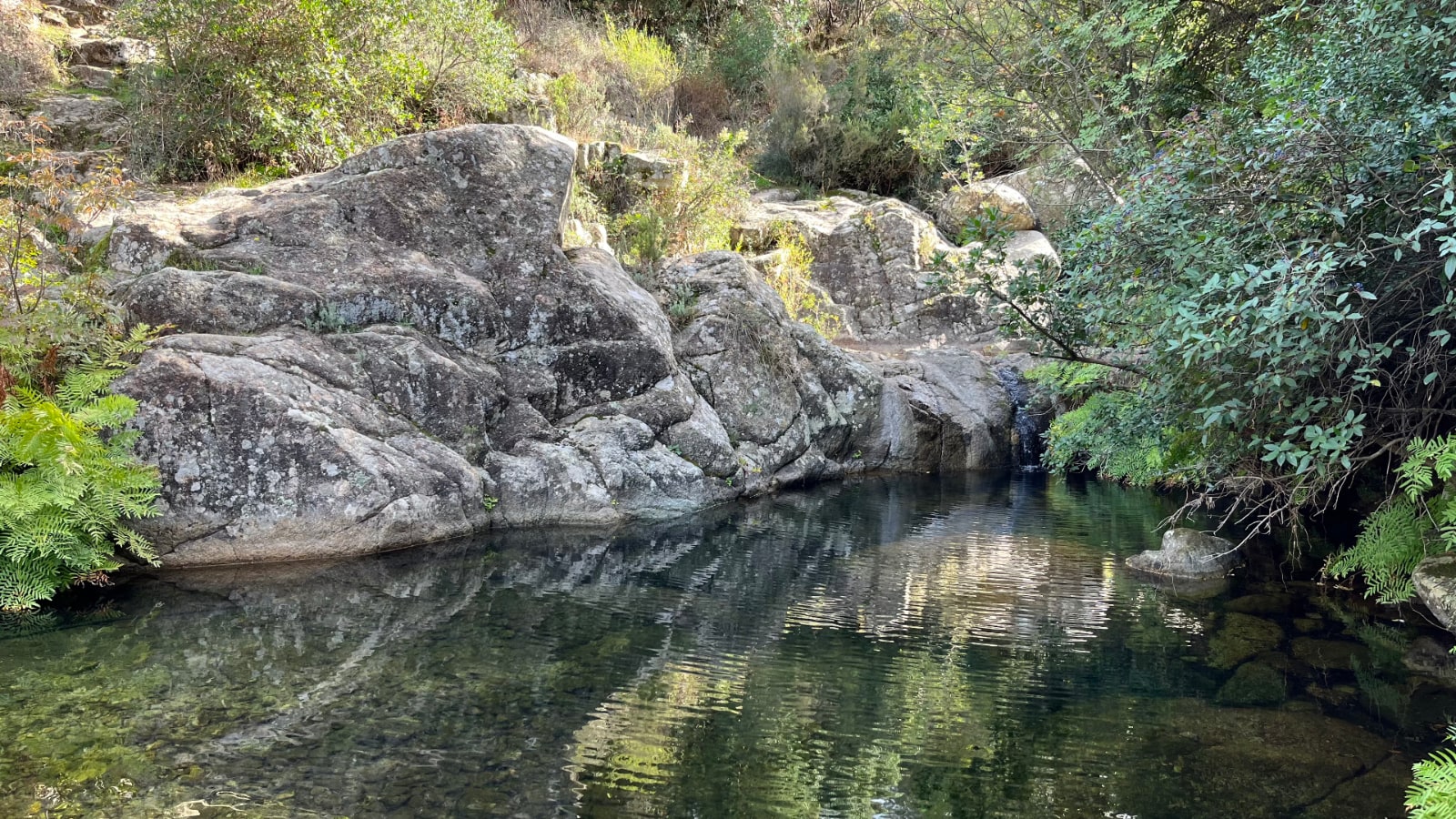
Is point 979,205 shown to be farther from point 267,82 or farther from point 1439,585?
point 1439,585

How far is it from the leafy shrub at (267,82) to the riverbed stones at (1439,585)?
555 inches

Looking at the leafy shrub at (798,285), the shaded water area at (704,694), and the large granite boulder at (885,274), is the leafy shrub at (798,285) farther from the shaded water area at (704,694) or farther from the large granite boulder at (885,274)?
the shaded water area at (704,694)

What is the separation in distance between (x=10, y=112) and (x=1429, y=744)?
711 inches

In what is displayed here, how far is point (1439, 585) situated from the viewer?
281 inches

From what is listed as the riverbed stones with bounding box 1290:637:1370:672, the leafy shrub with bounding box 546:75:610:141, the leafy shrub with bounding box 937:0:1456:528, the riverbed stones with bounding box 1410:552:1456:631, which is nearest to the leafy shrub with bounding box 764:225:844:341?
the leafy shrub with bounding box 546:75:610:141

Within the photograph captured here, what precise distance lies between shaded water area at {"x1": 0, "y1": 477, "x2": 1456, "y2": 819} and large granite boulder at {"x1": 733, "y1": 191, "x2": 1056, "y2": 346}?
12396mm

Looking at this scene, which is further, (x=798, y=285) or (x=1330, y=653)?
(x=798, y=285)

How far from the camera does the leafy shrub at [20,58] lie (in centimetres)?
1469

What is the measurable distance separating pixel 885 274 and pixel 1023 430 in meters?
5.43

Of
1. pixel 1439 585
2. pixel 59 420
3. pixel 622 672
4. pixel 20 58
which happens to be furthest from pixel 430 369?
pixel 20 58

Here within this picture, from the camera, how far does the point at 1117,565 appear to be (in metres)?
9.53

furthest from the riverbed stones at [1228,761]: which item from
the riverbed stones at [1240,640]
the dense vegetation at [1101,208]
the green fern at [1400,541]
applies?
the green fern at [1400,541]

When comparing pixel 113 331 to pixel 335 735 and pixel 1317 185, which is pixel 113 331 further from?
pixel 1317 185

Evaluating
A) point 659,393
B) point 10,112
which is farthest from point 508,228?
point 10,112
